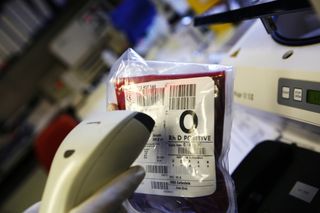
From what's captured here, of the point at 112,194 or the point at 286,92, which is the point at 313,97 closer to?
the point at 286,92

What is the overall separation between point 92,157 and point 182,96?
0.15 metres

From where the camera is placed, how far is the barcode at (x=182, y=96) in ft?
1.27

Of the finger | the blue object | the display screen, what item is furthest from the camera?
the blue object

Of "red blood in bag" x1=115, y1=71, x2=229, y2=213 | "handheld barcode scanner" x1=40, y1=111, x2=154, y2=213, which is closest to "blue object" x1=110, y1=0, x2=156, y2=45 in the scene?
"red blood in bag" x1=115, y1=71, x2=229, y2=213

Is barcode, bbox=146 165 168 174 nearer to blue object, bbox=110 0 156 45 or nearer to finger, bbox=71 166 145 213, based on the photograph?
finger, bbox=71 166 145 213

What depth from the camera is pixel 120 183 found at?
0.32 metres

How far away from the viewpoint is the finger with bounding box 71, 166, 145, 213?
0.97 ft

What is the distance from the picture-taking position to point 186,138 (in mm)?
392

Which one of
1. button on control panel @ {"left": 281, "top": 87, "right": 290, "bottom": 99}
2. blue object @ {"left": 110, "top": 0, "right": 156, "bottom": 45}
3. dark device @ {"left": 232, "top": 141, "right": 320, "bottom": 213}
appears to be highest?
blue object @ {"left": 110, "top": 0, "right": 156, "bottom": 45}

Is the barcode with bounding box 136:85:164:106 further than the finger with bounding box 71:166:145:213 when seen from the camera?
Yes

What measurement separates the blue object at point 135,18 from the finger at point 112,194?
132 centimetres

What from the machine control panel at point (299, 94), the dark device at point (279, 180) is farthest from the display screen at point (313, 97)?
the dark device at point (279, 180)

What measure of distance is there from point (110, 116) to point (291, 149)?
0.35 m

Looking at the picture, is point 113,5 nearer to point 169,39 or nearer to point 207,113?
point 169,39
